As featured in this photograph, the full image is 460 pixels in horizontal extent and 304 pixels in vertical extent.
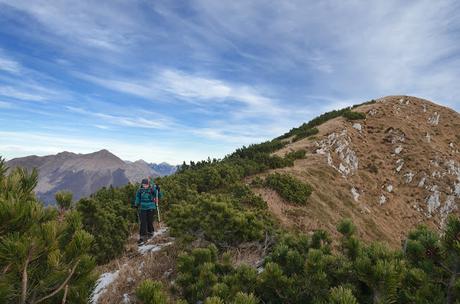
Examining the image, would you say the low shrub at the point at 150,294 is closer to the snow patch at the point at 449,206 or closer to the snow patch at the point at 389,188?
the snow patch at the point at 389,188

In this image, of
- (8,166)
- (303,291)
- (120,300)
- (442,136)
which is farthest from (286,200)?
(442,136)

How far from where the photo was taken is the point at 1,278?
2920mm

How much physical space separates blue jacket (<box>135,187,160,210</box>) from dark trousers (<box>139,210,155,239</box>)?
0.65 ft

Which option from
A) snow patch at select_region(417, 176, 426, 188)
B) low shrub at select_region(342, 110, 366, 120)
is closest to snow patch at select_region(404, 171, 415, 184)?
snow patch at select_region(417, 176, 426, 188)

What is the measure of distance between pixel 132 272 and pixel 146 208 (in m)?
4.29

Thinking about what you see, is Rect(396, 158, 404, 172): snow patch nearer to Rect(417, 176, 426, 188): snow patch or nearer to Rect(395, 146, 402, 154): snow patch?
Rect(395, 146, 402, 154): snow patch

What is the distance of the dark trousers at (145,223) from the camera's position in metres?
12.0

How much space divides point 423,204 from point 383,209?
14.9ft

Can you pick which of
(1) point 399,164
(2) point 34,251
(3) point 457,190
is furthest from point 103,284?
(3) point 457,190

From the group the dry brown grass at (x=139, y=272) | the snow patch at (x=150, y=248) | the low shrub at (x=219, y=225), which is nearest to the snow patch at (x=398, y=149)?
the low shrub at (x=219, y=225)

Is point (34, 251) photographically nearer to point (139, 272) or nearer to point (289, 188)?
point (139, 272)

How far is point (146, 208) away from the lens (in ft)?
40.0

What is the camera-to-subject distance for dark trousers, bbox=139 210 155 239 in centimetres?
1197

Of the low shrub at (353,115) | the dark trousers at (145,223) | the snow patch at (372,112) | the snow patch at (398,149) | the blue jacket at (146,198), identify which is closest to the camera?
the dark trousers at (145,223)
